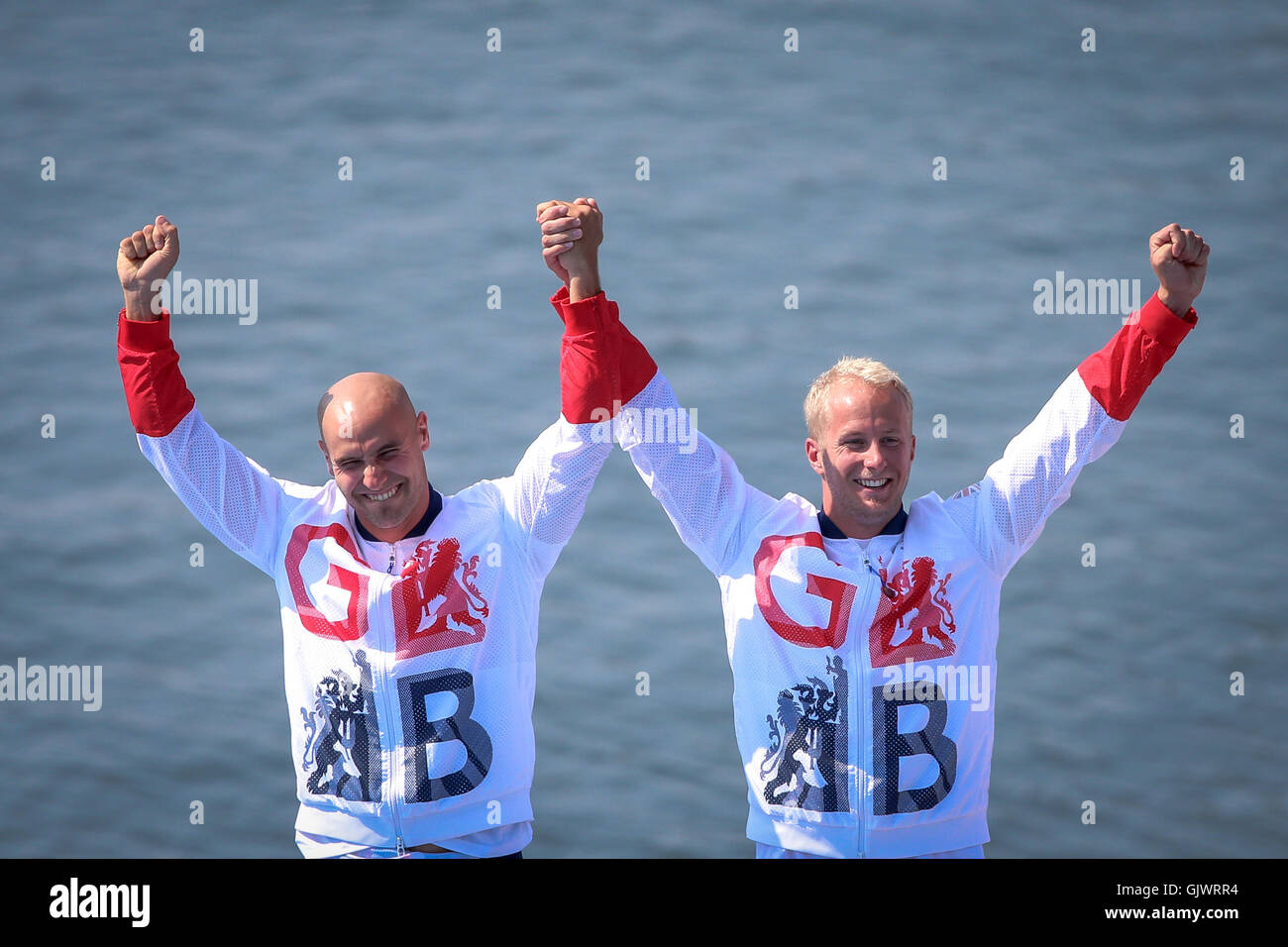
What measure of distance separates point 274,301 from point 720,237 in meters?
2.16

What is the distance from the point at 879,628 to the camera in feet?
10.3

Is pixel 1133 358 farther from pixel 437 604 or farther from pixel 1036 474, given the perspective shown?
pixel 437 604

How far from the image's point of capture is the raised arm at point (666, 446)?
3084 mm

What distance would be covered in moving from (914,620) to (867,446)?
38 cm

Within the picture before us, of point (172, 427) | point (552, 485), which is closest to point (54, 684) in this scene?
point (172, 427)

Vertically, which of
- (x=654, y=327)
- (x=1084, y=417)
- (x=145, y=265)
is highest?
(x=654, y=327)

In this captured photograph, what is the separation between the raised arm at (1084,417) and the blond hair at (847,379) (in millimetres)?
279

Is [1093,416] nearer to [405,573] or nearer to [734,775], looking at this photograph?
[405,573]

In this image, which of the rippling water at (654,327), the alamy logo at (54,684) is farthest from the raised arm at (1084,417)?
the alamy logo at (54,684)

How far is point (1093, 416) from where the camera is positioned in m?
3.18

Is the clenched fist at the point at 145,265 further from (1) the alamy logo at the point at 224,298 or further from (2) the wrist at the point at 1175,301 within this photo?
(1) the alamy logo at the point at 224,298
